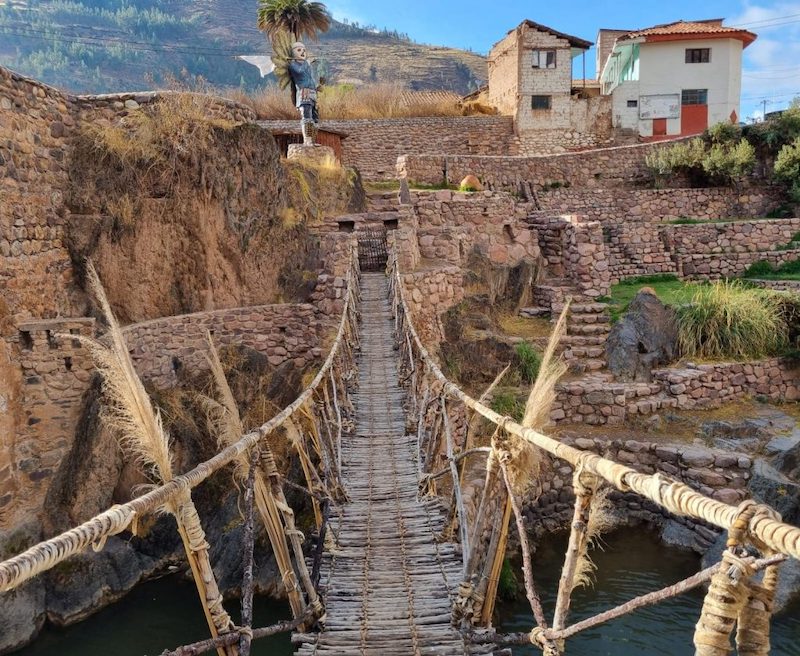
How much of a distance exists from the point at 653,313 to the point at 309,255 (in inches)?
241

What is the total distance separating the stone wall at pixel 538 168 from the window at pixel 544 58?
523 centimetres

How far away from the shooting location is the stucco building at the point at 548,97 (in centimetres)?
2241

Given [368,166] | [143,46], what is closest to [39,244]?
[368,166]

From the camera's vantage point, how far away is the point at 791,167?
707 inches

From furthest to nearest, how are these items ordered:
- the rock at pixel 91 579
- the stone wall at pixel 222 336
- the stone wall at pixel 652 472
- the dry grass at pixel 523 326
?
the dry grass at pixel 523 326 → the stone wall at pixel 652 472 → the stone wall at pixel 222 336 → the rock at pixel 91 579

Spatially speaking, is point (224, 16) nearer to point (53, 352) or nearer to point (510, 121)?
A: point (510, 121)

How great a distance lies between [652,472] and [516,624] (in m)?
3.59

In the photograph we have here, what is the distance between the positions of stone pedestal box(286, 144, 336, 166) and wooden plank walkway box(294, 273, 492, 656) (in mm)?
7655

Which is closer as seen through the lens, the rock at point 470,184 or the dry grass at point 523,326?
the dry grass at point 523,326

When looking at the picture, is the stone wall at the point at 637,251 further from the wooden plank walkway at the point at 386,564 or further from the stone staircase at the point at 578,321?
the wooden plank walkway at the point at 386,564

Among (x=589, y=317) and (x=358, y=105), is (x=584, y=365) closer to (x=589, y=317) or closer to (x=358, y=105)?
(x=589, y=317)

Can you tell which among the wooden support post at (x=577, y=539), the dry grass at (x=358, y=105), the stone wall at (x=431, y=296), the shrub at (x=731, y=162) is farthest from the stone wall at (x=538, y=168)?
the wooden support post at (x=577, y=539)

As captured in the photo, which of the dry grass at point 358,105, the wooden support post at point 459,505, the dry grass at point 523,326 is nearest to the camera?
the wooden support post at point 459,505

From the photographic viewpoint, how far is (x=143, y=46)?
2530 inches
